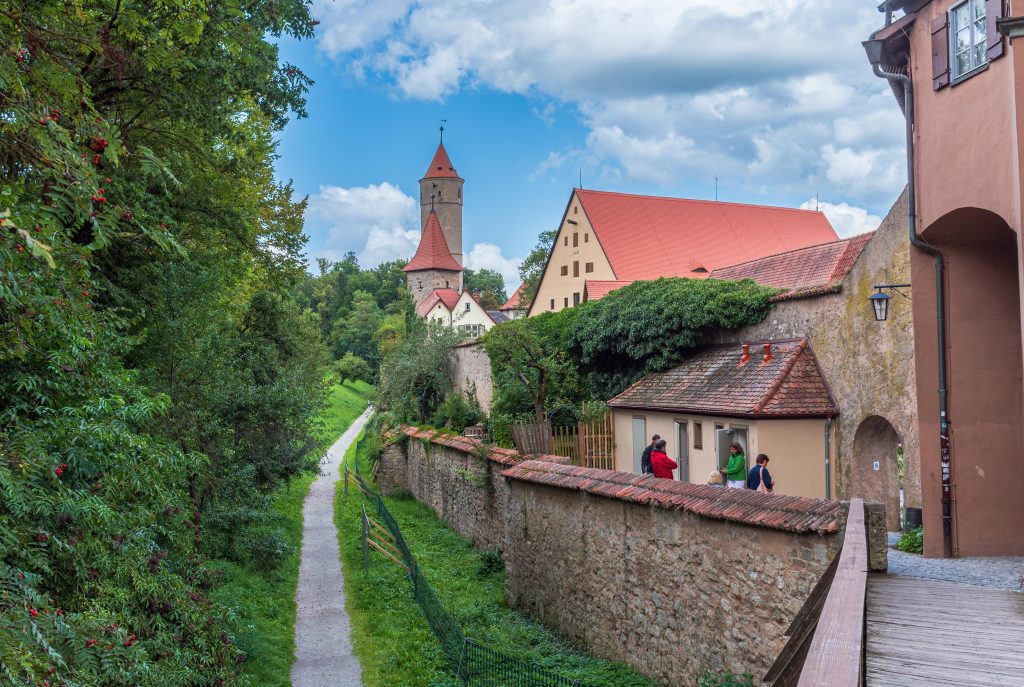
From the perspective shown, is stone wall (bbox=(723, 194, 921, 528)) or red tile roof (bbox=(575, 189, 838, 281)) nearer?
stone wall (bbox=(723, 194, 921, 528))

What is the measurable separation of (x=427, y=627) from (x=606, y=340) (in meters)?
8.85

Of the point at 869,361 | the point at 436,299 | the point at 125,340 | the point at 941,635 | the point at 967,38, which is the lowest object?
the point at 941,635

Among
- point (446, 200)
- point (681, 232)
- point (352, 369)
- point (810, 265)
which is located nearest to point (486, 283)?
point (446, 200)

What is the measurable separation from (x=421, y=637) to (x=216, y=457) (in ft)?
16.2

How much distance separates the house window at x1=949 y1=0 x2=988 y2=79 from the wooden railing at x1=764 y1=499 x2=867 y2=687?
708cm

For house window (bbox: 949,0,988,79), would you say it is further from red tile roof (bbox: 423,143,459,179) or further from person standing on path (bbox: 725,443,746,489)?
red tile roof (bbox: 423,143,459,179)

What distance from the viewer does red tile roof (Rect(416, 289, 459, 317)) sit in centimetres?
9106

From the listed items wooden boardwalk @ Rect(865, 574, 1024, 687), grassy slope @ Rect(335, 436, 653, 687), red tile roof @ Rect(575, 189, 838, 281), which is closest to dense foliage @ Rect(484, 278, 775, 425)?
grassy slope @ Rect(335, 436, 653, 687)

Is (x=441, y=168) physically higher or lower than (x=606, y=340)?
higher

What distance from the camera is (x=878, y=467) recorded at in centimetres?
1617

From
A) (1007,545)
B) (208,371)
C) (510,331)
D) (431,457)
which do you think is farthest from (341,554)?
(1007,545)

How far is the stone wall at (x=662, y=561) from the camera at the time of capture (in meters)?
9.13

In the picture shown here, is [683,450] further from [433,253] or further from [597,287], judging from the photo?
[433,253]

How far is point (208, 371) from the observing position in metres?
14.9
